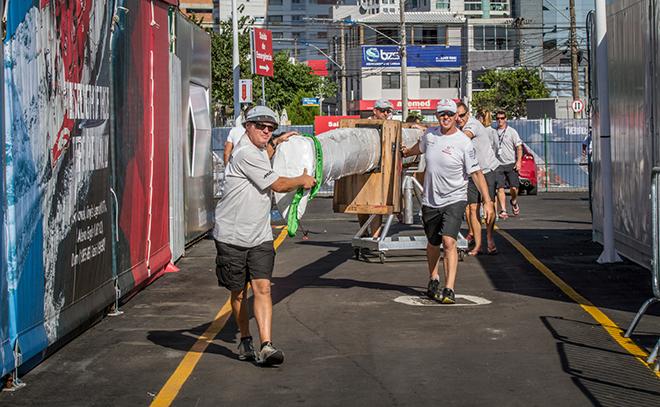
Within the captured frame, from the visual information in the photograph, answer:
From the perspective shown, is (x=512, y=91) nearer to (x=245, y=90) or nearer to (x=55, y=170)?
(x=245, y=90)

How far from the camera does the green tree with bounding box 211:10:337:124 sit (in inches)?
2226

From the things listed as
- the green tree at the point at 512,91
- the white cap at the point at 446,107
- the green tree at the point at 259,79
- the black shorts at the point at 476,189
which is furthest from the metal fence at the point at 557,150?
the green tree at the point at 512,91

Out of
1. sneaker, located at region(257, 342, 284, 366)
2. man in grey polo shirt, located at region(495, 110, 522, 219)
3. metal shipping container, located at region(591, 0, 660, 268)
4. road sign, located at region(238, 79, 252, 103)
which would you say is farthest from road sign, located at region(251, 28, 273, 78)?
sneaker, located at region(257, 342, 284, 366)

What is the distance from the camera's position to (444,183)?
1221cm

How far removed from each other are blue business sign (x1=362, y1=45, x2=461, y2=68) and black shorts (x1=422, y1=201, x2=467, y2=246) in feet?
312

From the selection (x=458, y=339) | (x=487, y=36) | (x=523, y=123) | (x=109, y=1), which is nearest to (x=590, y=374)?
(x=458, y=339)

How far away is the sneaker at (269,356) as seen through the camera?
8547 mm

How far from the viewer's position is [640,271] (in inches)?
561

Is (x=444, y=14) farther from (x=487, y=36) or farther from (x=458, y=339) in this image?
(x=458, y=339)

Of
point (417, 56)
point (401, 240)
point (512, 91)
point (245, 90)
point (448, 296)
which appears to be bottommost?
point (448, 296)

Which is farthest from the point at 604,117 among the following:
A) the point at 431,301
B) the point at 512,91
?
the point at 512,91

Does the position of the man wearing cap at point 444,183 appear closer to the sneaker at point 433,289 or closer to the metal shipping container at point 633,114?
the sneaker at point 433,289

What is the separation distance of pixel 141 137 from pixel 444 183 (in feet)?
11.0

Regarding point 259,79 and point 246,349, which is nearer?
point 246,349
